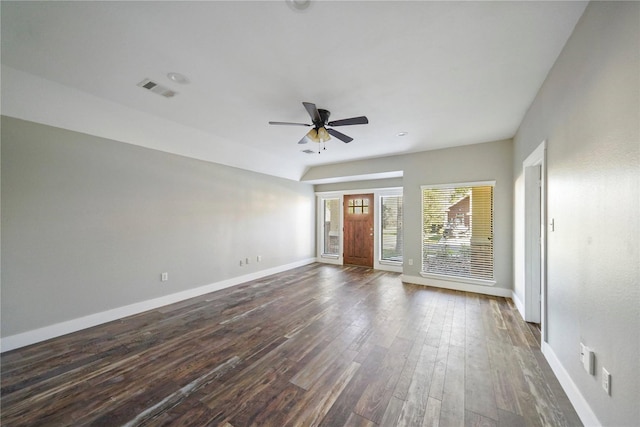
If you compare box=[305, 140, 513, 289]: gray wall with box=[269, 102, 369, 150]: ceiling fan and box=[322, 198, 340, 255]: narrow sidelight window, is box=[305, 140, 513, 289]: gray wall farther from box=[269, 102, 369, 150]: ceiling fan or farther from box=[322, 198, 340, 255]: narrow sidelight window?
box=[269, 102, 369, 150]: ceiling fan

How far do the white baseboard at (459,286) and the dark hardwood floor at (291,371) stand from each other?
0.56 metres

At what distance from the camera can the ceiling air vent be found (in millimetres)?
2436

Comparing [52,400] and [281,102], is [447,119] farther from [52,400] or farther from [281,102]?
[52,400]

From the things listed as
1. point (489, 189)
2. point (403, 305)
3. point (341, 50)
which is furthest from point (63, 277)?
point (489, 189)

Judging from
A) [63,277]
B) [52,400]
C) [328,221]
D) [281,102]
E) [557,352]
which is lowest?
[52,400]

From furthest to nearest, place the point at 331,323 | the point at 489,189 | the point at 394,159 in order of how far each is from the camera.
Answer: the point at 394,159, the point at 489,189, the point at 331,323

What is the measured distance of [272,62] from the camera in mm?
2096

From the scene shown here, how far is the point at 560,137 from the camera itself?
6.40ft

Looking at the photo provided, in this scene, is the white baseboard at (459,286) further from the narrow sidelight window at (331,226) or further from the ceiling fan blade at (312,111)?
the ceiling fan blade at (312,111)

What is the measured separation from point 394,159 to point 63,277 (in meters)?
5.64

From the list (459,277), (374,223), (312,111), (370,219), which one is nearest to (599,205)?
(312,111)

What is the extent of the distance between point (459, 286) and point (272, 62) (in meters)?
4.81

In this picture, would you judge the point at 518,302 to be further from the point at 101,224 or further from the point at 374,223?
the point at 101,224

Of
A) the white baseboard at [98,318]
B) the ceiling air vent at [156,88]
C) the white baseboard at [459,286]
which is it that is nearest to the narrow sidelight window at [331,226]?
the white baseboard at [459,286]
